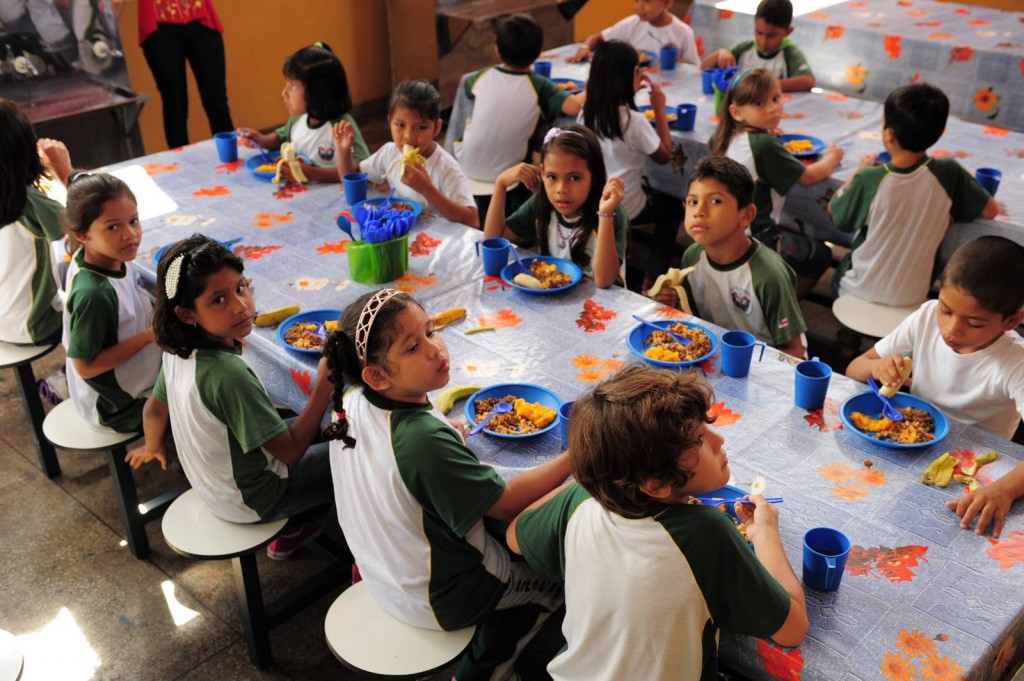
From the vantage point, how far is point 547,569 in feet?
5.88

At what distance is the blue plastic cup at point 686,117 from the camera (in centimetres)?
420

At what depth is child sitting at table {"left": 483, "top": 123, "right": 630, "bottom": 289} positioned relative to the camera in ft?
9.61

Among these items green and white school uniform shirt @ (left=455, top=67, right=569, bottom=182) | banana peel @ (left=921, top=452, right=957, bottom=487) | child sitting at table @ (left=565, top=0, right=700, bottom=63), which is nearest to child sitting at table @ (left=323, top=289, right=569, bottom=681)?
banana peel @ (left=921, top=452, right=957, bottom=487)

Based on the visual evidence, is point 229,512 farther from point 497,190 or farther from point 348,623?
point 497,190

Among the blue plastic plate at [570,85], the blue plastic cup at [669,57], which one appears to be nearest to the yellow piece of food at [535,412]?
the blue plastic plate at [570,85]

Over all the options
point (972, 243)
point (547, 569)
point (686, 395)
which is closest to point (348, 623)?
point (547, 569)

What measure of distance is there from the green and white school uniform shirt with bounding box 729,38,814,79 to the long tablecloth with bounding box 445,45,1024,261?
0.61ft

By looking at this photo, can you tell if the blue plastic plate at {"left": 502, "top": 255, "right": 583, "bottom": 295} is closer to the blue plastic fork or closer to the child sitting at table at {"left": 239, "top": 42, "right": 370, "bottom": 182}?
the blue plastic fork

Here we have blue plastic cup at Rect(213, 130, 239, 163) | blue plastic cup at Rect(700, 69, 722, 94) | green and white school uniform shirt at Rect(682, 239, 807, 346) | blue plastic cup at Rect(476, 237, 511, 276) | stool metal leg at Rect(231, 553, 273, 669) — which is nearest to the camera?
stool metal leg at Rect(231, 553, 273, 669)

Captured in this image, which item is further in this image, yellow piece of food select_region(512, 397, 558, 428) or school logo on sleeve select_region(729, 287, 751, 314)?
school logo on sleeve select_region(729, 287, 751, 314)

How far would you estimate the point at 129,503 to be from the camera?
3.04 m

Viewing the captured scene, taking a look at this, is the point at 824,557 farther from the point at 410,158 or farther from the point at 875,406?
the point at 410,158

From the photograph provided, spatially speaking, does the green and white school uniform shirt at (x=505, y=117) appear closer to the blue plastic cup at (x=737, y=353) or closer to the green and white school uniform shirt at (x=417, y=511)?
the blue plastic cup at (x=737, y=353)

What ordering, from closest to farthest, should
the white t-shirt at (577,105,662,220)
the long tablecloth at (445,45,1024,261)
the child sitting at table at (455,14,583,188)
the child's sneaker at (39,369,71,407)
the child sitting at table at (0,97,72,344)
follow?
1. the child sitting at table at (0,97,72,344)
2. the long tablecloth at (445,45,1024,261)
3. the child's sneaker at (39,369,71,407)
4. the white t-shirt at (577,105,662,220)
5. the child sitting at table at (455,14,583,188)
